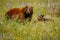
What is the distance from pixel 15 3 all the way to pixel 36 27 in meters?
0.77

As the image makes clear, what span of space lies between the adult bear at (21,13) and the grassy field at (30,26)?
76 mm

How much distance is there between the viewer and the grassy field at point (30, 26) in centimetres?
486

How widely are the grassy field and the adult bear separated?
0.08 m

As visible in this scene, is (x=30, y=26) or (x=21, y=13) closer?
(x=30, y=26)

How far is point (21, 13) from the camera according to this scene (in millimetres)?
5691

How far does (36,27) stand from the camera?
202 inches

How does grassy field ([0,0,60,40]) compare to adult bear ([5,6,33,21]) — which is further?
adult bear ([5,6,33,21])

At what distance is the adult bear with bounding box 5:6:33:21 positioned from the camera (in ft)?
18.2

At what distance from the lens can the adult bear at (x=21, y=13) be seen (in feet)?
18.2

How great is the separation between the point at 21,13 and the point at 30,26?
23.7 inches

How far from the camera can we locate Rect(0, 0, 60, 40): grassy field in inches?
191

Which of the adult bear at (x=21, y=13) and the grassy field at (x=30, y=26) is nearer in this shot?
the grassy field at (x=30, y=26)

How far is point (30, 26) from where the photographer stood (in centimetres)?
517

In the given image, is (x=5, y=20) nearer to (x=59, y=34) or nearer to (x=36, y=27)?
(x=36, y=27)
